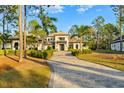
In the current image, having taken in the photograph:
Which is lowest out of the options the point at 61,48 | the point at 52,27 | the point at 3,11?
the point at 61,48

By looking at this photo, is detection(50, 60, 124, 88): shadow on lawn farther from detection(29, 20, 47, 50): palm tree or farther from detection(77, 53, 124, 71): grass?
detection(29, 20, 47, 50): palm tree

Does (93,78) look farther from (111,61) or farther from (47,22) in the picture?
(47,22)

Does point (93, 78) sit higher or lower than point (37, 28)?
lower

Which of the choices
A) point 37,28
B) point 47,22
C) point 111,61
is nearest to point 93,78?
point 111,61

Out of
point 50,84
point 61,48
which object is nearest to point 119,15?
point 61,48

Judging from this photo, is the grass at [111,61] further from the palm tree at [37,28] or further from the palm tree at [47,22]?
the palm tree at [37,28]

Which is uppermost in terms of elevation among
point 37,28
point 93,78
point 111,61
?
point 37,28

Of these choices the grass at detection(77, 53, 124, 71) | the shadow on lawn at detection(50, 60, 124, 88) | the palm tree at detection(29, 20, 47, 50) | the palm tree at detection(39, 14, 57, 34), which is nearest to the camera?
the shadow on lawn at detection(50, 60, 124, 88)

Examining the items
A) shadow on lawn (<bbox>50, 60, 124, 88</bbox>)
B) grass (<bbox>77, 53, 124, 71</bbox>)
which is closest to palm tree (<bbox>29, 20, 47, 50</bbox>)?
grass (<bbox>77, 53, 124, 71</bbox>)

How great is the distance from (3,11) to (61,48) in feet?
106
